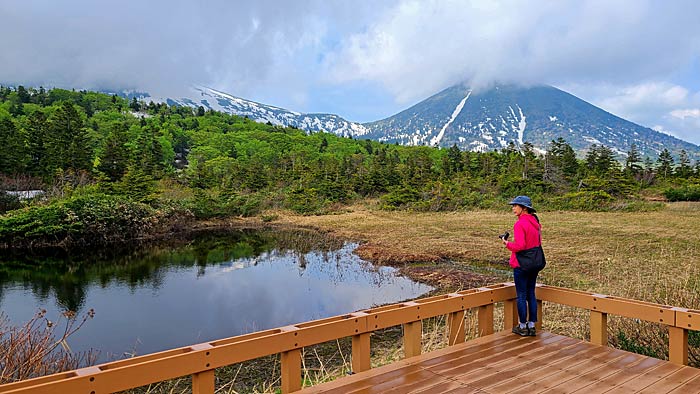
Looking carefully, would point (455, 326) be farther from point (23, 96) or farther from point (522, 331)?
point (23, 96)

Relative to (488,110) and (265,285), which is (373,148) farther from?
(488,110)

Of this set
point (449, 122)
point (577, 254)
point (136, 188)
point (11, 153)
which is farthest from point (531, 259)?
point (449, 122)

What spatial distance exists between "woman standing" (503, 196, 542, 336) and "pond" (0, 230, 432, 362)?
520cm

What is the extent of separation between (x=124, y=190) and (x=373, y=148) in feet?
157

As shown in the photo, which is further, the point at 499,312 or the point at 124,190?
the point at 124,190

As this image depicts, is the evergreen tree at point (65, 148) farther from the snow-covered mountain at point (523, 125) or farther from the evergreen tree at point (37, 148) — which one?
the snow-covered mountain at point (523, 125)

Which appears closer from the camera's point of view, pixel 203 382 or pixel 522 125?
pixel 203 382

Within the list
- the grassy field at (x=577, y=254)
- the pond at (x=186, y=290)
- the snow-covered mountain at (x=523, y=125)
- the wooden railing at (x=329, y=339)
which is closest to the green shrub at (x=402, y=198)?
the grassy field at (x=577, y=254)

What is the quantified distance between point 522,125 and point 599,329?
550 ft

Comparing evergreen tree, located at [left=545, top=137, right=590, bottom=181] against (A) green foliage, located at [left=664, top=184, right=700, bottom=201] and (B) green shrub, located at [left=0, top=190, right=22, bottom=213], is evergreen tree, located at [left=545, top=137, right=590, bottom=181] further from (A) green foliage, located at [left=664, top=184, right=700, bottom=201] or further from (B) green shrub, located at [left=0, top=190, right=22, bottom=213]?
(B) green shrub, located at [left=0, top=190, right=22, bottom=213]

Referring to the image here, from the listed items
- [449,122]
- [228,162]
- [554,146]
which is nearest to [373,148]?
[228,162]

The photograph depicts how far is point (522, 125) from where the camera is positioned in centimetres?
15900

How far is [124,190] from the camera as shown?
22.4 metres

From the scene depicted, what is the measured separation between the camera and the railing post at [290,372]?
250cm
